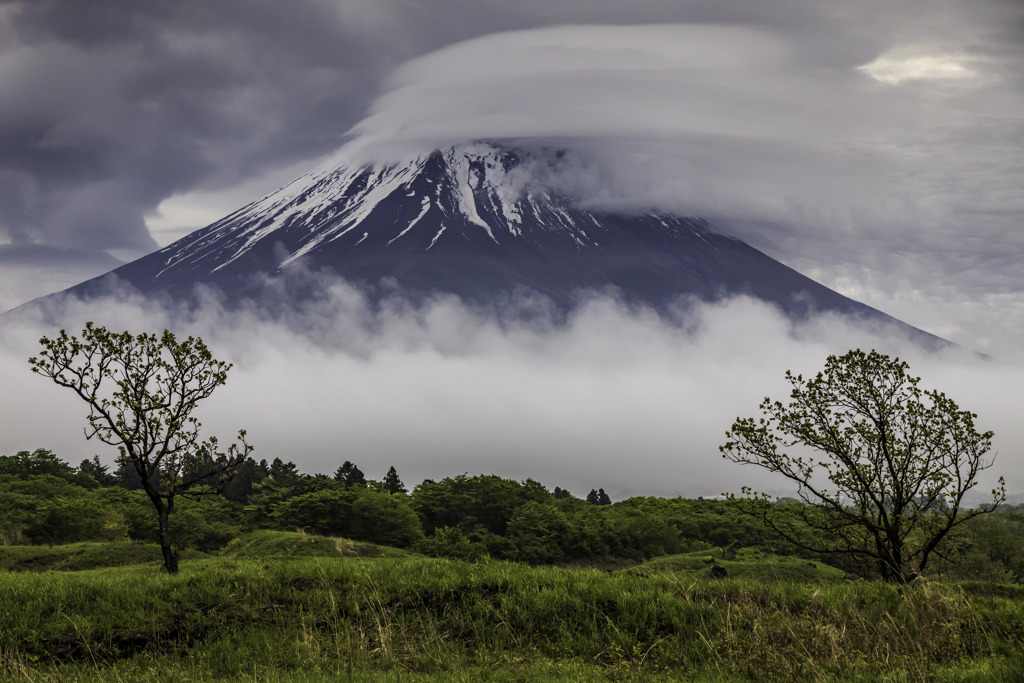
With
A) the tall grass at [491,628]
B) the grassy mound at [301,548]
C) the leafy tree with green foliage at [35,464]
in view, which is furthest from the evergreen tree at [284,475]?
the tall grass at [491,628]

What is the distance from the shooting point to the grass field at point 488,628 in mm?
8195

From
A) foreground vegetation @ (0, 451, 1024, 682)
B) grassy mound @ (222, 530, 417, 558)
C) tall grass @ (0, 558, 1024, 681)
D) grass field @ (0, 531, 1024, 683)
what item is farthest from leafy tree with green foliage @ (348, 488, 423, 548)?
tall grass @ (0, 558, 1024, 681)

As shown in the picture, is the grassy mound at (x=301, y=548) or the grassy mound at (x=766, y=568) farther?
the grassy mound at (x=301, y=548)

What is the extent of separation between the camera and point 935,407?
17188 mm

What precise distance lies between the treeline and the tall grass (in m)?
26.5

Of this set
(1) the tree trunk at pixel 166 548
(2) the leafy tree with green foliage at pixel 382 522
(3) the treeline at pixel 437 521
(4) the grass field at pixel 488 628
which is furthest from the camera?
(2) the leafy tree with green foliage at pixel 382 522

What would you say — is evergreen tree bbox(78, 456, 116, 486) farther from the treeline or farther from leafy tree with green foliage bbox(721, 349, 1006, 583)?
leafy tree with green foliage bbox(721, 349, 1006, 583)

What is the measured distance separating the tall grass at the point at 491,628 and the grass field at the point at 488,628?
3cm

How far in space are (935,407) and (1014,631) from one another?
943cm

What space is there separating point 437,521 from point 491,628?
41.8m

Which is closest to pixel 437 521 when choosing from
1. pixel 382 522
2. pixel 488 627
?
pixel 382 522

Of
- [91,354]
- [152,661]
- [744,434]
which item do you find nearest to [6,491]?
[91,354]

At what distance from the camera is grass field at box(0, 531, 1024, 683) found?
8.20m

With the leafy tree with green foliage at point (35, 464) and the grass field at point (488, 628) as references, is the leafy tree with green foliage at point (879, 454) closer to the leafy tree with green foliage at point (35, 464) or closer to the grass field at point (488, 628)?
the grass field at point (488, 628)
